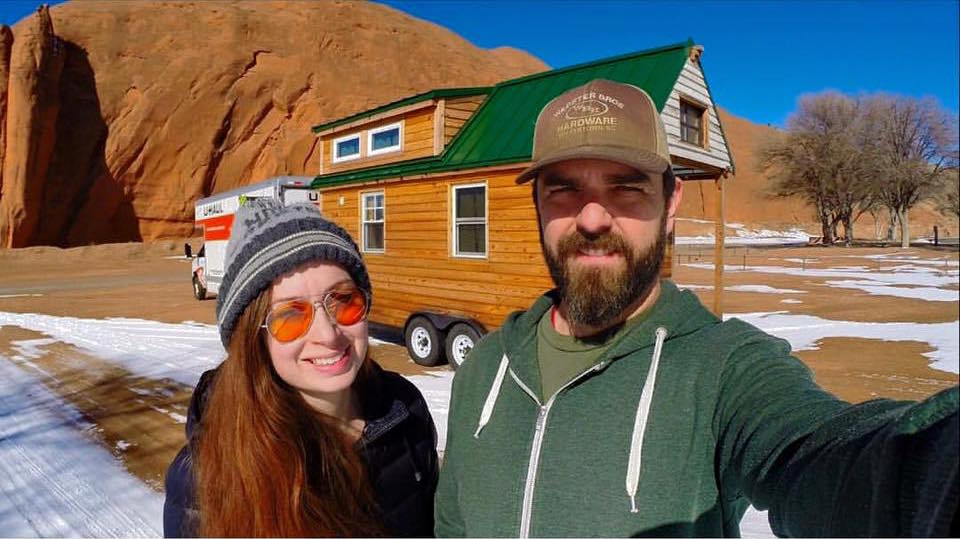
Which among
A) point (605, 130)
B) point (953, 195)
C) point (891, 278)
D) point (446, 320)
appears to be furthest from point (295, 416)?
point (446, 320)

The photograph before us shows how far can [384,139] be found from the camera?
952cm

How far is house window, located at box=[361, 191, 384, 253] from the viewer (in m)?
8.94

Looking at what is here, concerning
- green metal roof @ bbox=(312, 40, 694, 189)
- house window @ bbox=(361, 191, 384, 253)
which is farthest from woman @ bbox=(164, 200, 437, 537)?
house window @ bbox=(361, 191, 384, 253)

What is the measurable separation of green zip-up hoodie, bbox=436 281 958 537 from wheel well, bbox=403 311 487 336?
17.7ft

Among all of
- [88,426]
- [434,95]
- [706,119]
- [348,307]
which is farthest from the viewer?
[434,95]

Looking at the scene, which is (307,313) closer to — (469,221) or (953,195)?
(953,195)

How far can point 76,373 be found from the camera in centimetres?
701

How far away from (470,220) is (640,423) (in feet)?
20.5

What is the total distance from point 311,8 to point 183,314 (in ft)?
152

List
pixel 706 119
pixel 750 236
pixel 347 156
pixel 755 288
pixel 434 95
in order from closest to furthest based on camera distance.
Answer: pixel 706 119 → pixel 434 95 → pixel 347 156 → pixel 755 288 → pixel 750 236

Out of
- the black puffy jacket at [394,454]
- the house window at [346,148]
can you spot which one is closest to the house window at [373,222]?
the house window at [346,148]

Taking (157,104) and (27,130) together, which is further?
(157,104)

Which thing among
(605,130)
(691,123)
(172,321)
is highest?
(691,123)

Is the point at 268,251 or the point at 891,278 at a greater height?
the point at 268,251
